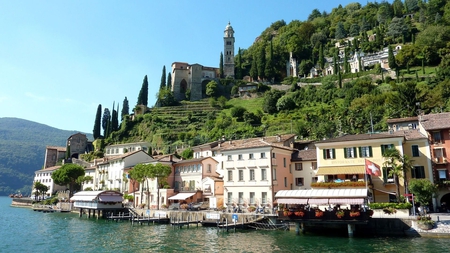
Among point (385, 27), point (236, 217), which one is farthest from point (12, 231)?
point (385, 27)

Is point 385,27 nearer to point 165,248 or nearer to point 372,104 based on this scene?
point 372,104

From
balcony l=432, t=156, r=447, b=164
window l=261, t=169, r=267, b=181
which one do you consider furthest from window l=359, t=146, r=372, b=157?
window l=261, t=169, r=267, b=181

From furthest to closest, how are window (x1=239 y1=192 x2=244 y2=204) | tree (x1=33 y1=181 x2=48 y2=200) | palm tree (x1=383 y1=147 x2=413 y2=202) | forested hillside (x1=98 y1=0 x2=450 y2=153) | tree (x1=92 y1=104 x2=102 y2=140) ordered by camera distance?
tree (x1=92 y1=104 x2=102 y2=140) → tree (x1=33 y1=181 x2=48 y2=200) → forested hillside (x1=98 y1=0 x2=450 y2=153) → window (x1=239 y1=192 x2=244 y2=204) → palm tree (x1=383 y1=147 x2=413 y2=202)

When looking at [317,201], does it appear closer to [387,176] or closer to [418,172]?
[387,176]

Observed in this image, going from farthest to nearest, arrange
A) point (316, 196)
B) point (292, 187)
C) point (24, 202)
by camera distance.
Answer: point (24, 202) → point (292, 187) → point (316, 196)

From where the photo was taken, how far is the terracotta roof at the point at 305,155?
4619 cm

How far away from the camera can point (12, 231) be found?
4281 cm

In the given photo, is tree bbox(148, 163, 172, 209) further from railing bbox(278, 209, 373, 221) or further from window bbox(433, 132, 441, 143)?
window bbox(433, 132, 441, 143)

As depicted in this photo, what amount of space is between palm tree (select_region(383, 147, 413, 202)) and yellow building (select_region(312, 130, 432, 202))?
0.58 meters

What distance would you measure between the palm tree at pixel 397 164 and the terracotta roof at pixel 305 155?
1036 cm

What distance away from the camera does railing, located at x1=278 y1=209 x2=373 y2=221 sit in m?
30.6

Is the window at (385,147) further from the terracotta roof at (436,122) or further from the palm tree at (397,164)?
the terracotta roof at (436,122)

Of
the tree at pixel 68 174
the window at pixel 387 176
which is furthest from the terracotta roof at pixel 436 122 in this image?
the tree at pixel 68 174

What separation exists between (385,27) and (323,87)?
6788 centimetres
